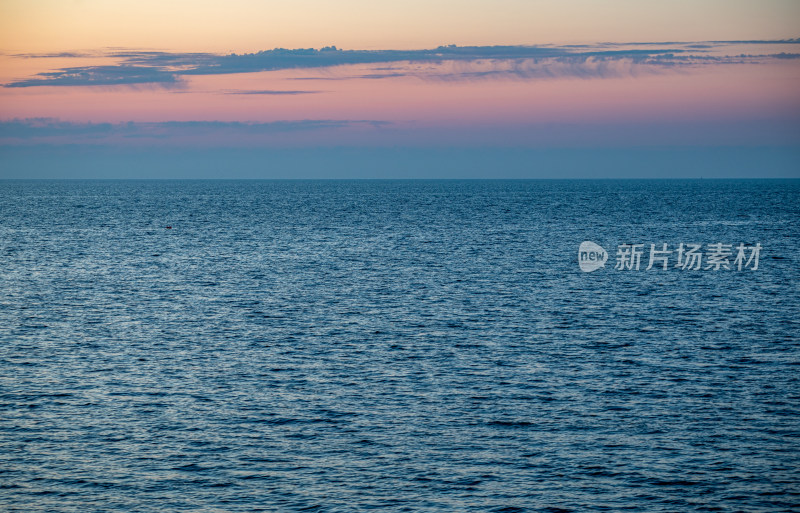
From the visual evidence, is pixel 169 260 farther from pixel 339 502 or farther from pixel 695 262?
pixel 339 502

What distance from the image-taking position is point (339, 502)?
2500 centimetres

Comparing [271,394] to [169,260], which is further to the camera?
[169,260]

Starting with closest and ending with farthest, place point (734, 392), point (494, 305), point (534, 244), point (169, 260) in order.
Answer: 1. point (734, 392)
2. point (494, 305)
3. point (169, 260)
4. point (534, 244)

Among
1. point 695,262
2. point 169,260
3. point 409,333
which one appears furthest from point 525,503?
point 169,260

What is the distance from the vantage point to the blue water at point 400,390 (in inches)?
1029

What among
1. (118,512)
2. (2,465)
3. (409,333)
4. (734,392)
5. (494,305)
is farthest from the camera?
(494,305)

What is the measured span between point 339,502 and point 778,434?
1729cm

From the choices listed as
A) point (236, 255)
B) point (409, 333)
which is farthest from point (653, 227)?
point (409, 333)

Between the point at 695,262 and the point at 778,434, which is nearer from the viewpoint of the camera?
the point at 778,434

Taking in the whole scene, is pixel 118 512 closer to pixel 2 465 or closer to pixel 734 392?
pixel 2 465

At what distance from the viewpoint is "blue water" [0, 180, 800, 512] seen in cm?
2612

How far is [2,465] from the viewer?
27797 millimetres

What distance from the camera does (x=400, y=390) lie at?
36438 mm

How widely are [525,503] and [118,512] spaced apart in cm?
1248
